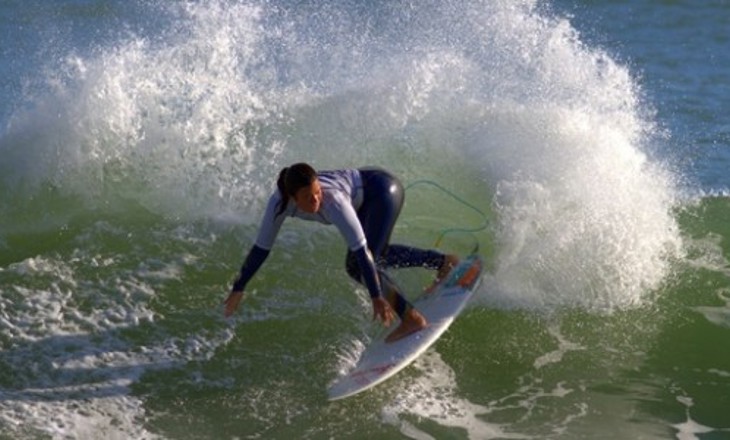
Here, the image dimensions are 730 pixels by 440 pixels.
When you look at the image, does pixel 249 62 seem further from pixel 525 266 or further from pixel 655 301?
pixel 655 301

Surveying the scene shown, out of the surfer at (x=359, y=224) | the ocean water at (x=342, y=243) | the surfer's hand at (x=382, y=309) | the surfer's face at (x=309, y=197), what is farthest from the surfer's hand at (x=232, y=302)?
the surfer's hand at (x=382, y=309)

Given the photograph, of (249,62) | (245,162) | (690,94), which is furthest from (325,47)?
(690,94)

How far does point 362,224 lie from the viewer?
7.00m

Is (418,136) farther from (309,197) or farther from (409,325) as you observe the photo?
(309,197)

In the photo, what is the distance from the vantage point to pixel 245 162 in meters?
9.20

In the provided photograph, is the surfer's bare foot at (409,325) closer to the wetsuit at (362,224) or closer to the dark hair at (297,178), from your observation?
the wetsuit at (362,224)

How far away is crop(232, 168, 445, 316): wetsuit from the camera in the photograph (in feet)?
21.2

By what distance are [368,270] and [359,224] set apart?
28cm

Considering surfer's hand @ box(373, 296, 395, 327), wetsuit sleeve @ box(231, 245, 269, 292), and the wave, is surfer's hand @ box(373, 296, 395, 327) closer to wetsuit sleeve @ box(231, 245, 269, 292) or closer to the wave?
wetsuit sleeve @ box(231, 245, 269, 292)

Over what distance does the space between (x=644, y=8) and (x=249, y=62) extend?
1081 cm

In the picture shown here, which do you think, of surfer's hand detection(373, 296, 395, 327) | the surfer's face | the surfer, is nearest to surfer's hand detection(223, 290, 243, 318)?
the surfer

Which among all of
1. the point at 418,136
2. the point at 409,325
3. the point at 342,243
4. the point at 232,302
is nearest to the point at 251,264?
the point at 232,302

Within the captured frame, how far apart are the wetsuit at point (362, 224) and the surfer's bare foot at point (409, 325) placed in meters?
0.06

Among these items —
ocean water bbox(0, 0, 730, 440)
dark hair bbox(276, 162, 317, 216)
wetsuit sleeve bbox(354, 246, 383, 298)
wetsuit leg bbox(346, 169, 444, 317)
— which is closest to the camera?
dark hair bbox(276, 162, 317, 216)
